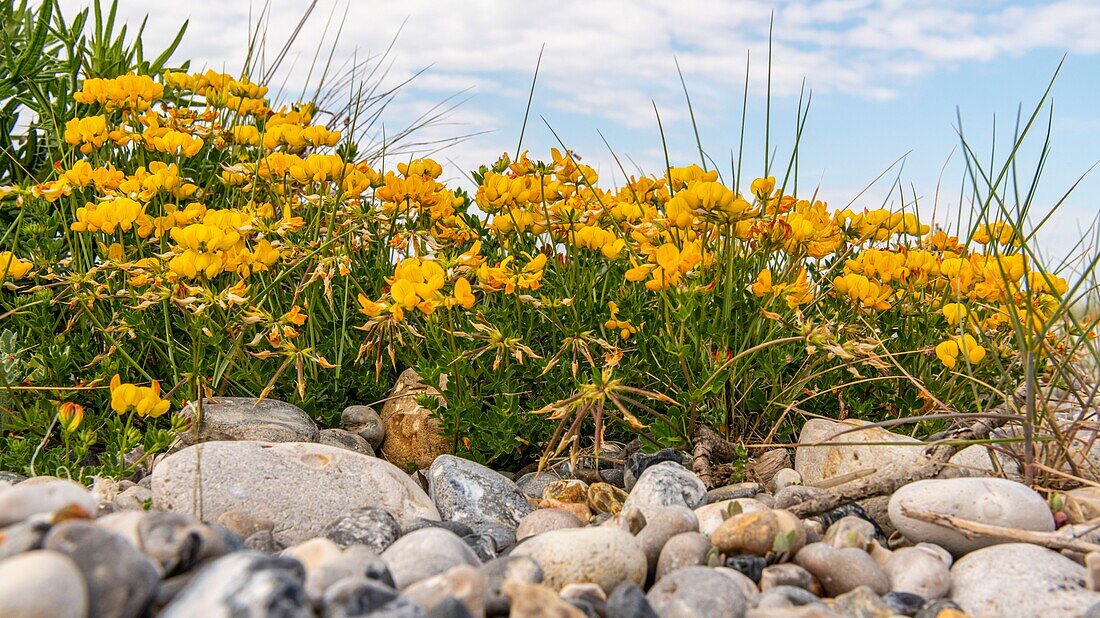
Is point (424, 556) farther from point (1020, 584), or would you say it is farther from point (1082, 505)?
point (1082, 505)

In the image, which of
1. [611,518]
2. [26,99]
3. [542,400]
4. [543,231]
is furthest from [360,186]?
[26,99]

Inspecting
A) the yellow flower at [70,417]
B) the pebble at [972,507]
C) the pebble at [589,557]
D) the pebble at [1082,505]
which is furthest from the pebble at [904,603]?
the yellow flower at [70,417]

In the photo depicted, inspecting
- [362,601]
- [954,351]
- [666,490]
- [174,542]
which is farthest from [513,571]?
[954,351]

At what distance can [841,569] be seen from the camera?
7.83 feet

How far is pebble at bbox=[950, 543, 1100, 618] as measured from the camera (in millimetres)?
2256

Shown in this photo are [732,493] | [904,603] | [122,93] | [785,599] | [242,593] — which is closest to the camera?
[242,593]

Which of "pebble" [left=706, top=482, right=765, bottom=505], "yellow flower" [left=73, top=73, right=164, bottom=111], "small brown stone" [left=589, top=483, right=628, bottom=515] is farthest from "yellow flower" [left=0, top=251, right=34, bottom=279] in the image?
"pebble" [left=706, top=482, right=765, bottom=505]

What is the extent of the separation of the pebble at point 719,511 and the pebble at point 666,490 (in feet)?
0.35

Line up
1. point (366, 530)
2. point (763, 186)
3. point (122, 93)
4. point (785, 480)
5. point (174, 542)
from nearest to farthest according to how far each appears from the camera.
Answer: point (174, 542) < point (366, 530) < point (785, 480) < point (763, 186) < point (122, 93)

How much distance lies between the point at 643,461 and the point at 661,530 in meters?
0.78

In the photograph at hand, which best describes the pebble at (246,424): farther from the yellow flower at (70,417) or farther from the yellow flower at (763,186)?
the yellow flower at (763,186)

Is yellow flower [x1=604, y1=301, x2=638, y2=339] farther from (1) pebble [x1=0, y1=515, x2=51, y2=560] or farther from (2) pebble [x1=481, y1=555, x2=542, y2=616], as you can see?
(1) pebble [x1=0, y1=515, x2=51, y2=560]

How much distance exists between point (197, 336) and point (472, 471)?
1037mm

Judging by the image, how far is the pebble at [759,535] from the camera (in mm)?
2457
